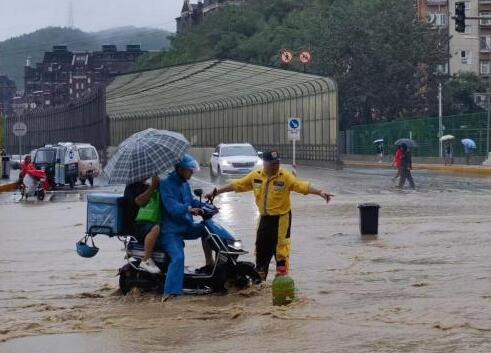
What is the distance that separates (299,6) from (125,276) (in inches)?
5045

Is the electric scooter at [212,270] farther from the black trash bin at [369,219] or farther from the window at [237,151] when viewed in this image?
the window at [237,151]

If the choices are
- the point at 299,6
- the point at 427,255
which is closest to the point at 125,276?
the point at 427,255

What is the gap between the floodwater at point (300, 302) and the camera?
960 cm

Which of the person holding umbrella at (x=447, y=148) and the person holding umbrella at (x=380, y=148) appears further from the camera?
the person holding umbrella at (x=380, y=148)

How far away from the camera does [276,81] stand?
63344mm

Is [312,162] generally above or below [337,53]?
below

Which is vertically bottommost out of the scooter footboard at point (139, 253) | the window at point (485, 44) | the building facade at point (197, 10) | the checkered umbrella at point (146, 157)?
the scooter footboard at point (139, 253)

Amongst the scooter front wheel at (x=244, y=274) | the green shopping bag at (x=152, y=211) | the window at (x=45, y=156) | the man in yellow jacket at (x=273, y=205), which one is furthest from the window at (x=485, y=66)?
the green shopping bag at (x=152, y=211)

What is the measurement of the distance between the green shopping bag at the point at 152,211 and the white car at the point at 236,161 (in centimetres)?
3382

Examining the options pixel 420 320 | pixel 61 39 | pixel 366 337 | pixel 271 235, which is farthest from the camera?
pixel 61 39

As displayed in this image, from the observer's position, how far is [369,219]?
19359 millimetres

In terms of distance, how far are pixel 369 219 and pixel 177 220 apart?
7.80 meters

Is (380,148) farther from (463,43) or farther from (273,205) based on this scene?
(273,205)

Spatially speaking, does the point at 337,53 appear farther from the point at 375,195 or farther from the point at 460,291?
the point at 460,291
